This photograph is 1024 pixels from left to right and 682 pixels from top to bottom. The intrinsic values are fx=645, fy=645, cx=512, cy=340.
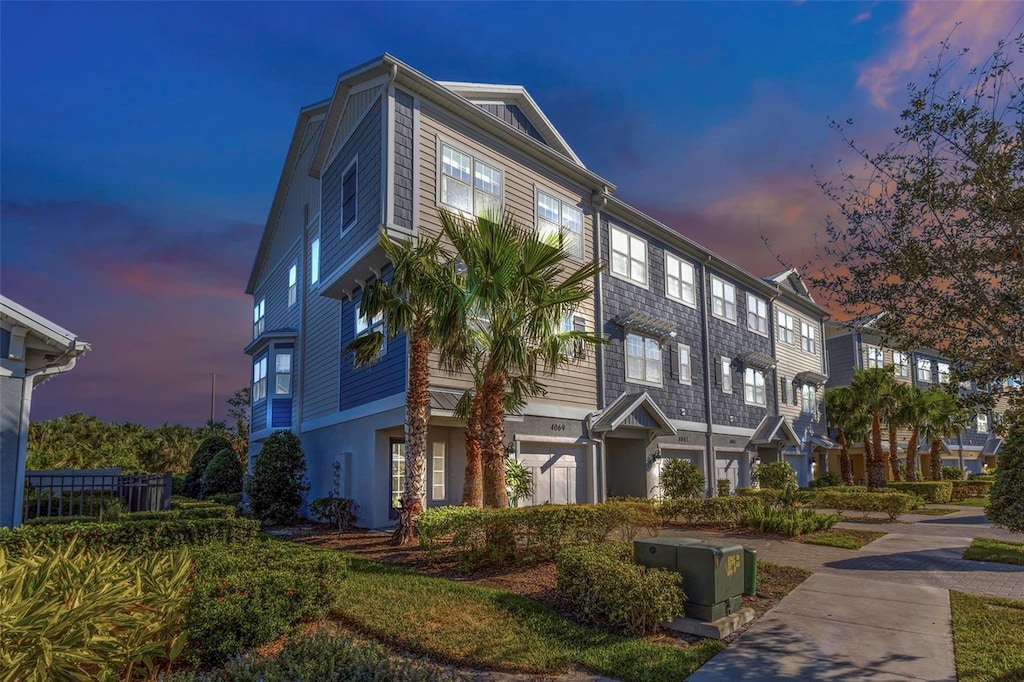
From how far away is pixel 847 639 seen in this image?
758 cm

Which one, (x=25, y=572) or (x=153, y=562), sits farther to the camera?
(x=153, y=562)

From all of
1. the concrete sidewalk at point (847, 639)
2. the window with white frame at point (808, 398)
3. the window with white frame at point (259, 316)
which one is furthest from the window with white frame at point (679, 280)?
the window with white frame at point (259, 316)

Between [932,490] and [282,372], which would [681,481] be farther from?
[932,490]

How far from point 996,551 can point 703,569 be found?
960 cm

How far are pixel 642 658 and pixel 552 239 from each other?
8.53m

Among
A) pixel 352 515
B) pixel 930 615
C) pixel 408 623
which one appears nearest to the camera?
pixel 408 623

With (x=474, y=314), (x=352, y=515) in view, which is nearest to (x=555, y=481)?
(x=352, y=515)

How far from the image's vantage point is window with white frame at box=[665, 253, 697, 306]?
24453mm

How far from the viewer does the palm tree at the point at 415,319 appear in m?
12.7

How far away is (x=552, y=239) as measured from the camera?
1338cm

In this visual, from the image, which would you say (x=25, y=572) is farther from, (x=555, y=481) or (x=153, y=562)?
(x=555, y=481)

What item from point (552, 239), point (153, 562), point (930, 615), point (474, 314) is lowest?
point (930, 615)

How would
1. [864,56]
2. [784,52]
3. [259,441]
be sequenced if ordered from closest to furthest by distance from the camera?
[864,56], [784,52], [259,441]

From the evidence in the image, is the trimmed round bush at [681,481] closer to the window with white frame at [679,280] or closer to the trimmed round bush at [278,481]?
the window with white frame at [679,280]
